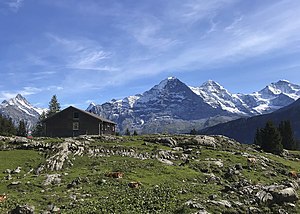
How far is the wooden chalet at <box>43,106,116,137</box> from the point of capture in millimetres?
96750

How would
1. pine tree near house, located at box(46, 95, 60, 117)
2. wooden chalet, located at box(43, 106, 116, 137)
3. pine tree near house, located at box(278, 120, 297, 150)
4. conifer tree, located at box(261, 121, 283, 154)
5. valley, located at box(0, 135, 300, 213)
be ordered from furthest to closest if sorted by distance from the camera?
pine tree near house, located at box(46, 95, 60, 117) < pine tree near house, located at box(278, 120, 297, 150) < wooden chalet, located at box(43, 106, 116, 137) < conifer tree, located at box(261, 121, 283, 154) < valley, located at box(0, 135, 300, 213)

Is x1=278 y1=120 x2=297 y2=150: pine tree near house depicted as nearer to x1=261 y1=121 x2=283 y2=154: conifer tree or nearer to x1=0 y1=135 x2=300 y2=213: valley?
x1=261 y1=121 x2=283 y2=154: conifer tree

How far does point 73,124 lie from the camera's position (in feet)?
319

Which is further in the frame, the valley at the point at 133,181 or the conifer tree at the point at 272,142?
the conifer tree at the point at 272,142

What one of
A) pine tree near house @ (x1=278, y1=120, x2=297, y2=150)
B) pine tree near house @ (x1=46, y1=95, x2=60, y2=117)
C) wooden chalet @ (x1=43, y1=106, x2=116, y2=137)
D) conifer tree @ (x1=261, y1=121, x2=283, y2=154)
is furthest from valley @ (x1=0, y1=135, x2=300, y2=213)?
pine tree near house @ (x1=46, y1=95, x2=60, y2=117)

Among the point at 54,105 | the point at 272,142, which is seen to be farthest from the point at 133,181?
the point at 54,105

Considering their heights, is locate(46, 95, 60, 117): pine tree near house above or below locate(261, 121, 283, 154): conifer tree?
above

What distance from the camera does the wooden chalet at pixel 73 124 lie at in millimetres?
96750

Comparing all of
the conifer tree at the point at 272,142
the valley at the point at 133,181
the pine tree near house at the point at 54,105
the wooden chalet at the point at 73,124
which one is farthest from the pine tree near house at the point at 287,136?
the pine tree near house at the point at 54,105

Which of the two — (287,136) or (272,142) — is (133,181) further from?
(287,136)

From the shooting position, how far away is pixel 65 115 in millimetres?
97688

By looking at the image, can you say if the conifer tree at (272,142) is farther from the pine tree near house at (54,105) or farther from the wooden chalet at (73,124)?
the pine tree near house at (54,105)

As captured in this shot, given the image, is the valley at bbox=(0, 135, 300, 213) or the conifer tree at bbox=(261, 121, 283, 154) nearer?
the valley at bbox=(0, 135, 300, 213)

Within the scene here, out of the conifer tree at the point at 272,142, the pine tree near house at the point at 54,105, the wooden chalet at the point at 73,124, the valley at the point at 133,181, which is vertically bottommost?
the valley at the point at 133,181
